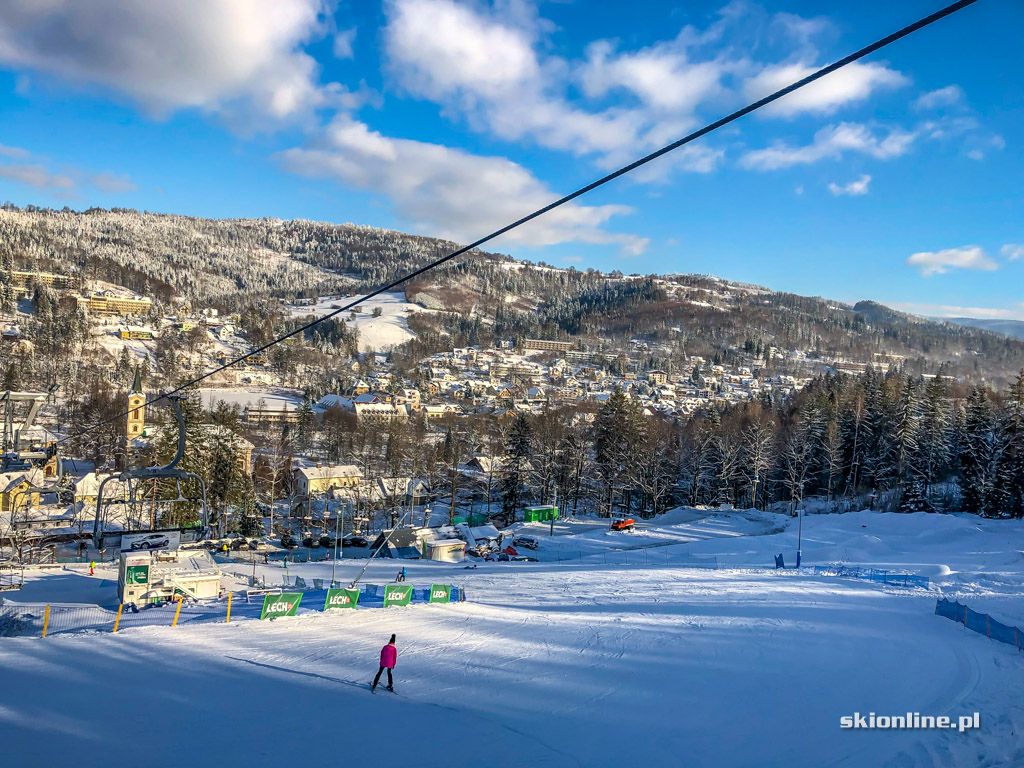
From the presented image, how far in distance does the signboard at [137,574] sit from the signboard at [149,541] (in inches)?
14.7

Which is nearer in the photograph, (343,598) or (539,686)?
(539,686)

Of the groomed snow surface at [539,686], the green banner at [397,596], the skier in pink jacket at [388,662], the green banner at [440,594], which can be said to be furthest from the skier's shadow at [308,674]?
the green banner at [440,594]

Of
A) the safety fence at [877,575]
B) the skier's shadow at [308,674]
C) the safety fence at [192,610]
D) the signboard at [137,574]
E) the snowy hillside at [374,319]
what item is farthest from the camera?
the snowy hillside at [374,319]

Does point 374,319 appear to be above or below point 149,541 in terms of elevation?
above

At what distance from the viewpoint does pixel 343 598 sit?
1120cm

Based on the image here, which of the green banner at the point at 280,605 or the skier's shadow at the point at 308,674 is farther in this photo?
the green banner at the point at 280,605

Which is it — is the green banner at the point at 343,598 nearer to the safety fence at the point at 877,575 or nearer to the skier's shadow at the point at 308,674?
the skier's shadow at the point at 308,674

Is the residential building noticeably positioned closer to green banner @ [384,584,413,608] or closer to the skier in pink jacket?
green banner @ [384,584,413,608]

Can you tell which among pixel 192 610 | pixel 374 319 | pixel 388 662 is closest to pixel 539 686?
pixel 388 662

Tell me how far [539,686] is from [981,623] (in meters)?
9.39

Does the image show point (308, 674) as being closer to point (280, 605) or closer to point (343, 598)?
point (280, 605)

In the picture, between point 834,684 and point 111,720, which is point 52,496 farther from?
point 834,684

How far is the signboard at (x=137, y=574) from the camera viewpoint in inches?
476

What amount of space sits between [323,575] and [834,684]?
1440 centimetres
